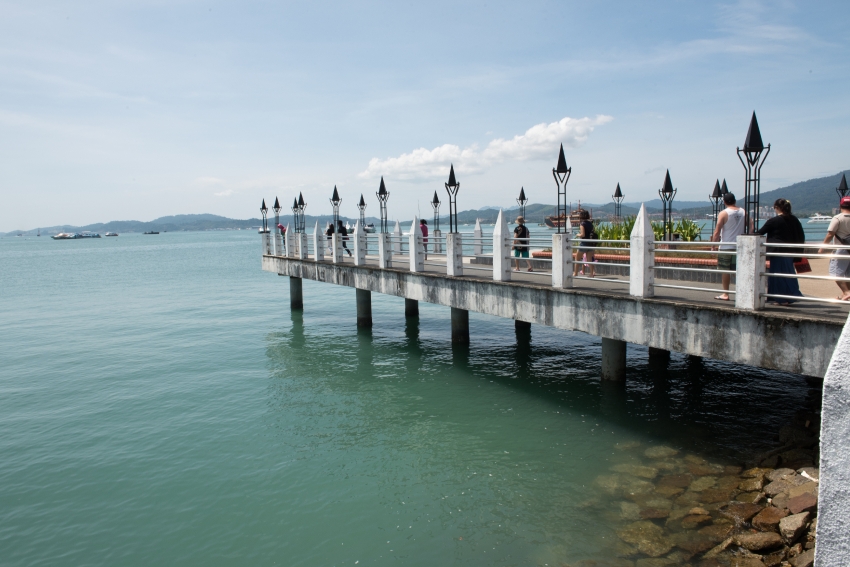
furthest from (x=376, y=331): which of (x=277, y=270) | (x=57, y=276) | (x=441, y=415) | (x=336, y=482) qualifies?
(x=57, y=276)

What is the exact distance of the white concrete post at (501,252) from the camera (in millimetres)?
13383

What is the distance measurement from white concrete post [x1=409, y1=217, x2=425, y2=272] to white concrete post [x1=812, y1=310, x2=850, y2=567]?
14143 millimetres

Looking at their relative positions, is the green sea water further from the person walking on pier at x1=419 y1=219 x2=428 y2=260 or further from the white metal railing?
the person walking on pier at x1=419 y1=219 x2=428 y2=260

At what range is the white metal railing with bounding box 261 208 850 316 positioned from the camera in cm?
847

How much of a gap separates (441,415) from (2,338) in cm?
2118

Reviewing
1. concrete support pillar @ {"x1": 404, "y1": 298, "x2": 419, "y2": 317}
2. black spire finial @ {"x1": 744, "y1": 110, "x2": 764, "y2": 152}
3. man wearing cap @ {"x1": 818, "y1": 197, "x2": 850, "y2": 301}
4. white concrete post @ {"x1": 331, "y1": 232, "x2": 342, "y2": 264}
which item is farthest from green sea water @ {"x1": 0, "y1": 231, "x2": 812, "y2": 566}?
black spire finial @ {"x1": 744, "y1": 110, "x2": 764, "y2": 152}

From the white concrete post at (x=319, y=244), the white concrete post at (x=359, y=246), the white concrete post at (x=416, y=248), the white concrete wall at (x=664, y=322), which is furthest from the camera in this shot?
the white concrete post at (x=319, y=244)

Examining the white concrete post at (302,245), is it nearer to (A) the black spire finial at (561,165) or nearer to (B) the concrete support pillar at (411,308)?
(B) the concrete support pillar at (411,308)

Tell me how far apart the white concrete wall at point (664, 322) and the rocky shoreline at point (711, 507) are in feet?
5.74

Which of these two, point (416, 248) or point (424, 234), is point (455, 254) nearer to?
point (416, 248)

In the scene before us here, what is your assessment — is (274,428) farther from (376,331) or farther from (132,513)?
(376,331)

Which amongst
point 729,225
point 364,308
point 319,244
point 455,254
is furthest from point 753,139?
point 319,244

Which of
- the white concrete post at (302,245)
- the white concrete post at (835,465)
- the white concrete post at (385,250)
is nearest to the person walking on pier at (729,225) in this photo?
the white concrete post at (835,465)

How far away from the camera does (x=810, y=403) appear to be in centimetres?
1196
